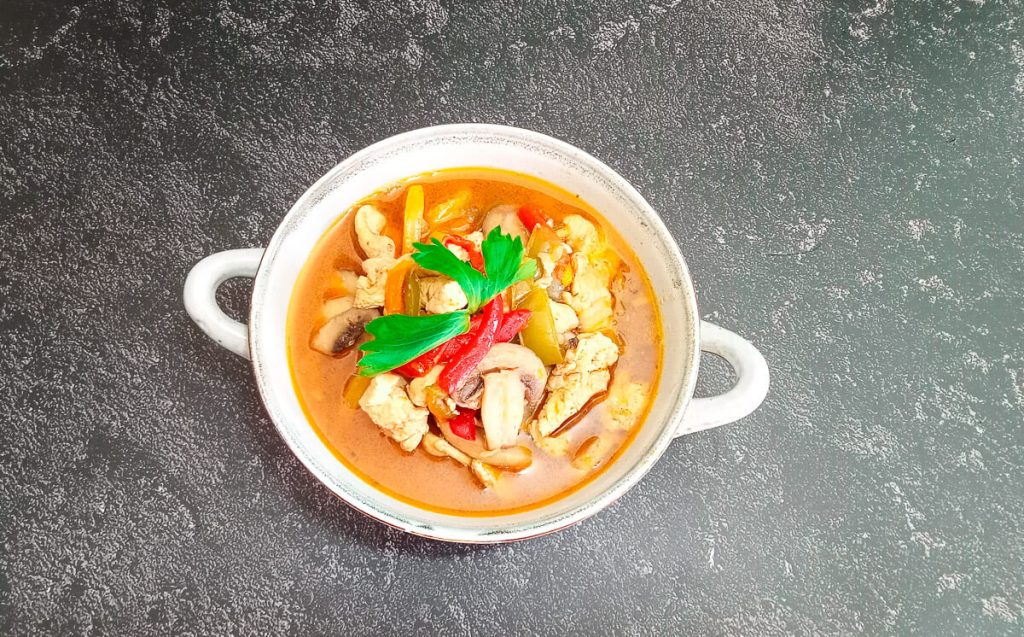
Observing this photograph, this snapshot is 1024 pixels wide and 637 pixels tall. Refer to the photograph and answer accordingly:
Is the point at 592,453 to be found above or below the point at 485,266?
Result: below

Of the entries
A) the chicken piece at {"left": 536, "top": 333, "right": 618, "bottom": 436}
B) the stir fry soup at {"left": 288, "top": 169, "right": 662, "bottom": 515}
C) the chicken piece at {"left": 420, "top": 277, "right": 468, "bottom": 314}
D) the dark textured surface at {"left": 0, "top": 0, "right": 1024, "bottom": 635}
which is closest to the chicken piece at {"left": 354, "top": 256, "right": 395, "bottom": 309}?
the stir fry soup at {"left": 288, "top": 169, "right": 662, "bottom": 515}

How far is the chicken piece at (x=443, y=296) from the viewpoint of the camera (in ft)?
6.41

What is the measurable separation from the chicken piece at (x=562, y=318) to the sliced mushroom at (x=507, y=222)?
0.64 ft

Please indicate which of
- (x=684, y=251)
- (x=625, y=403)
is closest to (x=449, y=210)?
(x=625, y=403)

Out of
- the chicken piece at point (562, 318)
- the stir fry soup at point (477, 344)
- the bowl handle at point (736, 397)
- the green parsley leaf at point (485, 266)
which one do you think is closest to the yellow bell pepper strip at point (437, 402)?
the stir fry soup at point (477, 344)

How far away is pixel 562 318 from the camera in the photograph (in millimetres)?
2061

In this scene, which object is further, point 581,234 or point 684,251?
point 684,251

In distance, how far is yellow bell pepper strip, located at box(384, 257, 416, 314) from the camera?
208 centimetres

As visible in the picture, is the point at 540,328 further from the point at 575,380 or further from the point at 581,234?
the point at 581,234

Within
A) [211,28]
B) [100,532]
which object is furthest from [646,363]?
[211,28]

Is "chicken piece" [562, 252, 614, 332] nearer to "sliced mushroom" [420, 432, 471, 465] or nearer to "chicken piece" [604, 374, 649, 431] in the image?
"chicken piece" [604, 374, 649, 431]

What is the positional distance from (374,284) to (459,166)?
36 cm

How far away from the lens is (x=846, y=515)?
2492 millimetres

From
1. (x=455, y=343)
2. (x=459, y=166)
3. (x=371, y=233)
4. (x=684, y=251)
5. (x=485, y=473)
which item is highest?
(x=459, y=166)
